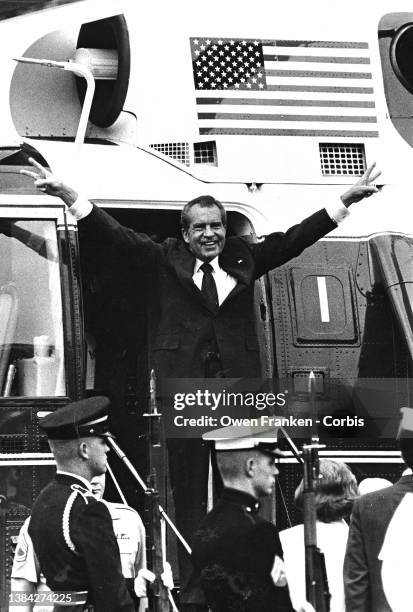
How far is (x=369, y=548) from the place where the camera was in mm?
5691

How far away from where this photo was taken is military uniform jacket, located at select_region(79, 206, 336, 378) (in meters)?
7.06

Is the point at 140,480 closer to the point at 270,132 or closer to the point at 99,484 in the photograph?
the point at 99,484

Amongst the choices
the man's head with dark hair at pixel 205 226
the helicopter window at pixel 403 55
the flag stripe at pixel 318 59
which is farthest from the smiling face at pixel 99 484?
the helicopter window at pixel 403 55

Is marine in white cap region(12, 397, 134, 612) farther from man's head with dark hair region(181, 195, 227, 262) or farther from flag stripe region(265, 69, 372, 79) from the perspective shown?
flag stripe region(265, 69, 372, 79)

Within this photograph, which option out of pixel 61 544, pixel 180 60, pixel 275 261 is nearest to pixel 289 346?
pixel 275 261

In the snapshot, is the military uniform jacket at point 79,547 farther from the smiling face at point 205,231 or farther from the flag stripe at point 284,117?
the flag stripe at point 284,117

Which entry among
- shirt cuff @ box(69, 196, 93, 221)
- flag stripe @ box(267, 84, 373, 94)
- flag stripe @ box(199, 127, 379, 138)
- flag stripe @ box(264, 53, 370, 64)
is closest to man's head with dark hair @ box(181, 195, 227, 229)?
shirt cuff @ box(69, 196, 93, 221)

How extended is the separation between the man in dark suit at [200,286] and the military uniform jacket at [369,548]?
1.33m

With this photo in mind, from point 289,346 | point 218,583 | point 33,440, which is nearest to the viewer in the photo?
point 218,583

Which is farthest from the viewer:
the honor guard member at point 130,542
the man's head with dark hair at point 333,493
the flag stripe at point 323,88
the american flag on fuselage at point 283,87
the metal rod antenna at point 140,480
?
the flag stripe at point 323,88

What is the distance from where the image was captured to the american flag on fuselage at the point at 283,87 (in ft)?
25.0

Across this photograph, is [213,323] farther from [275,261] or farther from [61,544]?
[61,544]

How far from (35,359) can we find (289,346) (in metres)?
1.26

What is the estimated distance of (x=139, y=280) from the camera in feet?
23.7
